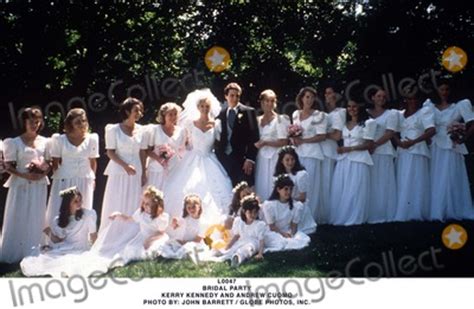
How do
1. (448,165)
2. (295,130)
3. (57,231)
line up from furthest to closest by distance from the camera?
(448,165) → (295,130) → (57,231)

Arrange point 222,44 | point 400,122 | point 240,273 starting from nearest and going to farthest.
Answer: point 240,273 < point 400,122 < point 222,44

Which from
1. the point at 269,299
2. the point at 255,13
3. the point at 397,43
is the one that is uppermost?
the point at 255,13

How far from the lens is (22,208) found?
8242 mm

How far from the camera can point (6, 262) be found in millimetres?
8008

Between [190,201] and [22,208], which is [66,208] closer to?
[22,208]

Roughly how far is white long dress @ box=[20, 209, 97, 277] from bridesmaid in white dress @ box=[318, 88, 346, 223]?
358cm

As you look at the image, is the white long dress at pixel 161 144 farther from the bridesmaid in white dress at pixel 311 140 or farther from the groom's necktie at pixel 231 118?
the bridesmaid in white dress at pixel 311 140

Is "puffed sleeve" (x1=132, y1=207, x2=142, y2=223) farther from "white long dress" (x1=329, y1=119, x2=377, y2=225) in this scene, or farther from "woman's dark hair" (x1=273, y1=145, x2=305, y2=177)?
"white long dress" (x1=329, y1=119, x2=377, y2=225)

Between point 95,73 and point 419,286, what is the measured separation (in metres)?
6.62

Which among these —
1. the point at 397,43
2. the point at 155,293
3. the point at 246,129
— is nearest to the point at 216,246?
the point at 155,293

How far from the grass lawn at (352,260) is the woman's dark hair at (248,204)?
0.66 meters

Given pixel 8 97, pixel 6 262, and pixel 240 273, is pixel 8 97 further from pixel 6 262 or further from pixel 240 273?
pixel 240 273

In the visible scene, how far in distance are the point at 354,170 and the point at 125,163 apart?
3.48 m

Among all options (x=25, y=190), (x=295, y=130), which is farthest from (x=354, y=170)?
(x=25, y=190)
